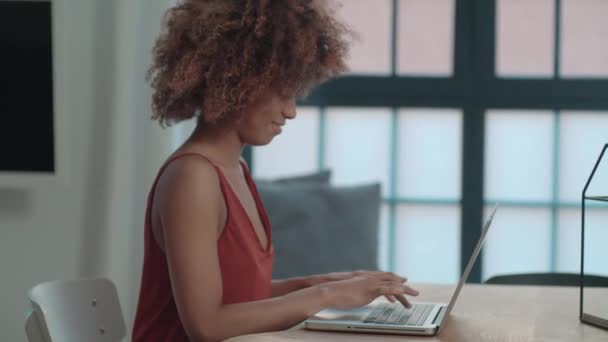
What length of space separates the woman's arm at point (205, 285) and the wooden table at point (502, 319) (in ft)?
0.17

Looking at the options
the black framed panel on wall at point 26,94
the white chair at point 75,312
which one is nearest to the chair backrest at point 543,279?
the white chair at point 75,312

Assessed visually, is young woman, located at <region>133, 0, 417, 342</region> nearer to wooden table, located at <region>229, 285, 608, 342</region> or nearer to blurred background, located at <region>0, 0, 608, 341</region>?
wooden table, located at <region>229, 285, 608, 342</region>

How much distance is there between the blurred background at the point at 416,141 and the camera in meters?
3.50

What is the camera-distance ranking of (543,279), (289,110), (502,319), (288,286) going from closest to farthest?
(502,319)
(289,110)
(288,286)
(543,279)

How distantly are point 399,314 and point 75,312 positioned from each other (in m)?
0.66

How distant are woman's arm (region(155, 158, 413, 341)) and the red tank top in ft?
0.31

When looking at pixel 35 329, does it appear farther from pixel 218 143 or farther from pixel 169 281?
pixel 218 143

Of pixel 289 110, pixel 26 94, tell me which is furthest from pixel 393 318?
pixel 26 94

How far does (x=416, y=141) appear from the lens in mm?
3713

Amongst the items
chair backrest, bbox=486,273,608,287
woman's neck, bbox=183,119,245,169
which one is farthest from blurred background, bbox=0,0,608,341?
woman's neck, bbox=183,119,245,169

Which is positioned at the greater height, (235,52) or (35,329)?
(235,52)

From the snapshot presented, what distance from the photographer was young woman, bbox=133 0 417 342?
1615 millimetres

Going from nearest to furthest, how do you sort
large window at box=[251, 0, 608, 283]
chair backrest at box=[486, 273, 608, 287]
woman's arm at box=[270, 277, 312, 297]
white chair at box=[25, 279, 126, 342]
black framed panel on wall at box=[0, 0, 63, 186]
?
white chair at box=[25, 279, 126, 342]
woman's arm at box=[270, 277, 312, 297]
chair backrest at box=[486, 273, 608, 287]
black framed panel on wall at box=[0, 0, 63, 186]
large window at box=[251, 0, 608, 283]

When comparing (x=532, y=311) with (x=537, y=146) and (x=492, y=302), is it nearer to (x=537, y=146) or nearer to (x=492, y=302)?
(x=492, y=302)
